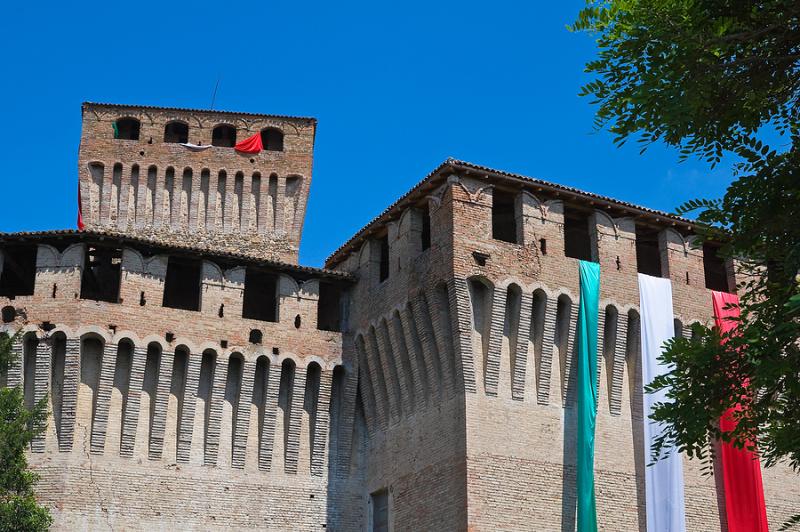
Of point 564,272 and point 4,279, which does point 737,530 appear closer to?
point 564,272

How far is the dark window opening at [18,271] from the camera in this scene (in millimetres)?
21078

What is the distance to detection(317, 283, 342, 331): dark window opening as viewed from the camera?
22875 mm

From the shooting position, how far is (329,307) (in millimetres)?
23297

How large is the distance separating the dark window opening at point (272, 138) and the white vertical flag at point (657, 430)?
38.6 ft

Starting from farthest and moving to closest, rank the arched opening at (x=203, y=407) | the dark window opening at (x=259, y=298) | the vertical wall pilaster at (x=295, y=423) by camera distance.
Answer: the dark window opening at (x=259, y=298)
the vertical wall pilaster at (x=295, y=423)
the arched opening at (x=203, y=407)

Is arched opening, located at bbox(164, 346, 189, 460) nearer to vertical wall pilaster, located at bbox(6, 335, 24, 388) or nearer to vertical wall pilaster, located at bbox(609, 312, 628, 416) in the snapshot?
vertical wall pilaster, located at bbox(6, 335, 24, 388)

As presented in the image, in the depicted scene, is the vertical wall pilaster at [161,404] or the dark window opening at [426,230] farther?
the dark window opening at [426,230]

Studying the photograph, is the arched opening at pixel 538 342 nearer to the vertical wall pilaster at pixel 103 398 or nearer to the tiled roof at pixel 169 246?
the tiled roof at pixel 169 246

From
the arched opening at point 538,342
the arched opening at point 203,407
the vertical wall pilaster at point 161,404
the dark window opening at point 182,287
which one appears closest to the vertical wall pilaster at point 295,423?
the arched opening at point 203,407

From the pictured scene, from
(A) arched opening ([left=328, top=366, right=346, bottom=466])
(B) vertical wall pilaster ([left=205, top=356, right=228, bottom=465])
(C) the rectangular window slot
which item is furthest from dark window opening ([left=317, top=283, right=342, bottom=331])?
(C) the rectangular window slot

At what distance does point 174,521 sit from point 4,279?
6320 mm

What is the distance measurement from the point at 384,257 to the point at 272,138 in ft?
25.2

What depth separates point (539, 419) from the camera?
62.8ft

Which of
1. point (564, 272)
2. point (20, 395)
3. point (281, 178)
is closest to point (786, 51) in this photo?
point (564, 272)
